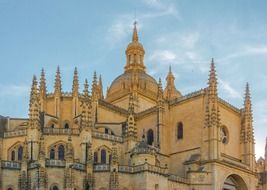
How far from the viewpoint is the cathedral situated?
1929 inches

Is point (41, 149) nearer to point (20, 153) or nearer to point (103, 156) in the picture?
point (20, 153)

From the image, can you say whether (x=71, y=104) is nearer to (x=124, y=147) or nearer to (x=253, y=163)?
(x=124, y=147)

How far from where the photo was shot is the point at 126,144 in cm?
5594

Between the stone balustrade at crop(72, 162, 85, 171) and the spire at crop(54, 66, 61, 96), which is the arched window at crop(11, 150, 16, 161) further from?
the spire at crop(54, 66, 61, 96)

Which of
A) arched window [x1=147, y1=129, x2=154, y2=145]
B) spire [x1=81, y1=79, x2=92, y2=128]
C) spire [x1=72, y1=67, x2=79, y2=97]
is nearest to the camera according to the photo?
spire [x1=81, y1=79, x2=92, y2=128]

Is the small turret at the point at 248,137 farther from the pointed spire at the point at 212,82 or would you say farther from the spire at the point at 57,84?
the spire at the point at 57,84

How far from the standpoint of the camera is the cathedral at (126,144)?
49000mm

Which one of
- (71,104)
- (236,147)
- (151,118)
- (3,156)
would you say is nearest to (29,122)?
(3,156)

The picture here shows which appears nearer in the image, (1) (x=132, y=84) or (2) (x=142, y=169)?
(2) (x=142, y=169)

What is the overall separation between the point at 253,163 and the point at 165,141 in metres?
10.3

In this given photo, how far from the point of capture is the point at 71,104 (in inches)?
2404

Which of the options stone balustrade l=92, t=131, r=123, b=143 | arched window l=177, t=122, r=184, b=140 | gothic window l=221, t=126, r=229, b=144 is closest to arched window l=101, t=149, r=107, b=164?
stone balustrade l=92, t=131, r=123, b=143

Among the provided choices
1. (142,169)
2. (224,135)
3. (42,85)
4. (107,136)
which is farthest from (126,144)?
(42,85)

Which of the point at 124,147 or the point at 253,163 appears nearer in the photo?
the point at 124,147
